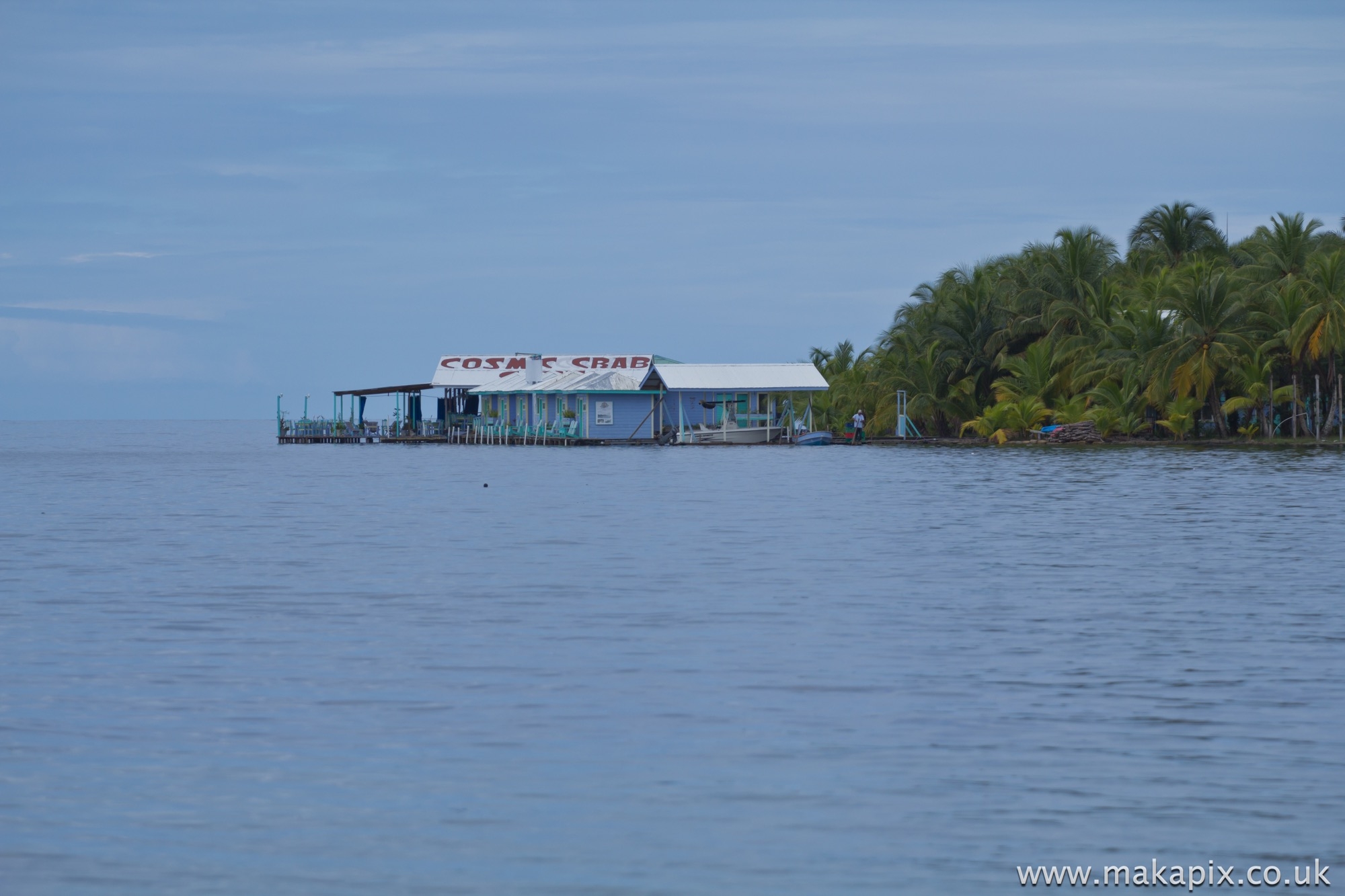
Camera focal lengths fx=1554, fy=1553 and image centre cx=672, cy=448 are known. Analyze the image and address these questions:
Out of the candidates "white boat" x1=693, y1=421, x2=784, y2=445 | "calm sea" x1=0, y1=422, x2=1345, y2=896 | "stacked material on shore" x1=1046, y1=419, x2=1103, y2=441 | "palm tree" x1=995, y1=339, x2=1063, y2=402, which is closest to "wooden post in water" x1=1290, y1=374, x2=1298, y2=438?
"stacked material on shore" x1=1046, y1=419, x2=1103, y2=441

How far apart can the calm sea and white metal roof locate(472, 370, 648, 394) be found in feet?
147

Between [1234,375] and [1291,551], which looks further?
[1234,375]

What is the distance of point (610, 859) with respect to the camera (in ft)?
22.8

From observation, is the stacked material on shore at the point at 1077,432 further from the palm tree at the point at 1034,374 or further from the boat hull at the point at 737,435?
the boat hull at the point at 737,435

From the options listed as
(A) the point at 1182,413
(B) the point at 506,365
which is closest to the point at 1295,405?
(A) the point at 1182,413

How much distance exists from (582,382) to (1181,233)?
26.3 metres

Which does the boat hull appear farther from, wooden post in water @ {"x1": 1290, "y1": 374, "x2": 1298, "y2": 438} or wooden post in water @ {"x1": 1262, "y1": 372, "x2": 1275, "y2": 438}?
wooden post in water @ {"x1": 1290, "y1": 374, "x2": 1298, "y2": 438}

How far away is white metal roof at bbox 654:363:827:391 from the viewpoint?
65.6m

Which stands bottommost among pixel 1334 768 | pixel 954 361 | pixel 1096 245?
pixel 1334 768

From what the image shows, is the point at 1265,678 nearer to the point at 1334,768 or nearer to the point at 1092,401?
the point at 1334,768

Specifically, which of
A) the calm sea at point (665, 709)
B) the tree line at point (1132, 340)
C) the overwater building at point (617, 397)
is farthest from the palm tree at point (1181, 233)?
the calm sea at point (665, 709)

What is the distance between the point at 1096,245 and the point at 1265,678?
5055 cm

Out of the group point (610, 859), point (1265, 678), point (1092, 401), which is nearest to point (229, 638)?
point (610, 859)

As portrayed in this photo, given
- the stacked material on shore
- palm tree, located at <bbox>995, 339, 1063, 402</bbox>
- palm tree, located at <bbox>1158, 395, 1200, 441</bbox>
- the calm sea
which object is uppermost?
palm tree, located at <bbox>995, 339, 1063, 402</bbox>
